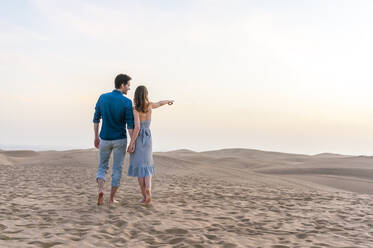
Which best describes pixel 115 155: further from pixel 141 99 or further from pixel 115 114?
pixel 141 99

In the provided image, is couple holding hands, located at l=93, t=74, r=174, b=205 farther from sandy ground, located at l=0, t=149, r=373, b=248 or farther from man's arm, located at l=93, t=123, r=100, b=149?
sandy ground, located at l=0, t=149, r=373, b=248

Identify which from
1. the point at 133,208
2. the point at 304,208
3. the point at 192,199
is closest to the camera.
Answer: the point at 133,208

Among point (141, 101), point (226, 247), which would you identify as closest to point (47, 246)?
point (226, 247)

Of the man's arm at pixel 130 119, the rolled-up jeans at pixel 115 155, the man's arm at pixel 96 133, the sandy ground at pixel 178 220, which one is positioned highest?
the man's arm at pixel 130 119

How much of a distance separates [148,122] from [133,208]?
1.50 m

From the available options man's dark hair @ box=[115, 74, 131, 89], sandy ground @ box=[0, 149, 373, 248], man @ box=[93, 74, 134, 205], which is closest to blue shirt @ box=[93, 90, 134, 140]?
man @ box=[93, 74, 134, 205]

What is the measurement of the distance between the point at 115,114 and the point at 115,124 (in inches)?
6.7

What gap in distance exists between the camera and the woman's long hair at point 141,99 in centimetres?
571

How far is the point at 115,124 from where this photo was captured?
18.4 ft

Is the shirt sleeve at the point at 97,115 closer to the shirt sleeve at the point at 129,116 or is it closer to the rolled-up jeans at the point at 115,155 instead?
the rolled-up jeans at the point at 115,155

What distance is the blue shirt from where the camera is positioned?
221 inches

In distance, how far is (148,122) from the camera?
19.4 feet

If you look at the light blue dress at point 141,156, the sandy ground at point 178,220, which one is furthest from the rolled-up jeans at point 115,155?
the sandy ground at point 178,220

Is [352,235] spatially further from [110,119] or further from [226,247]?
[110,119]
